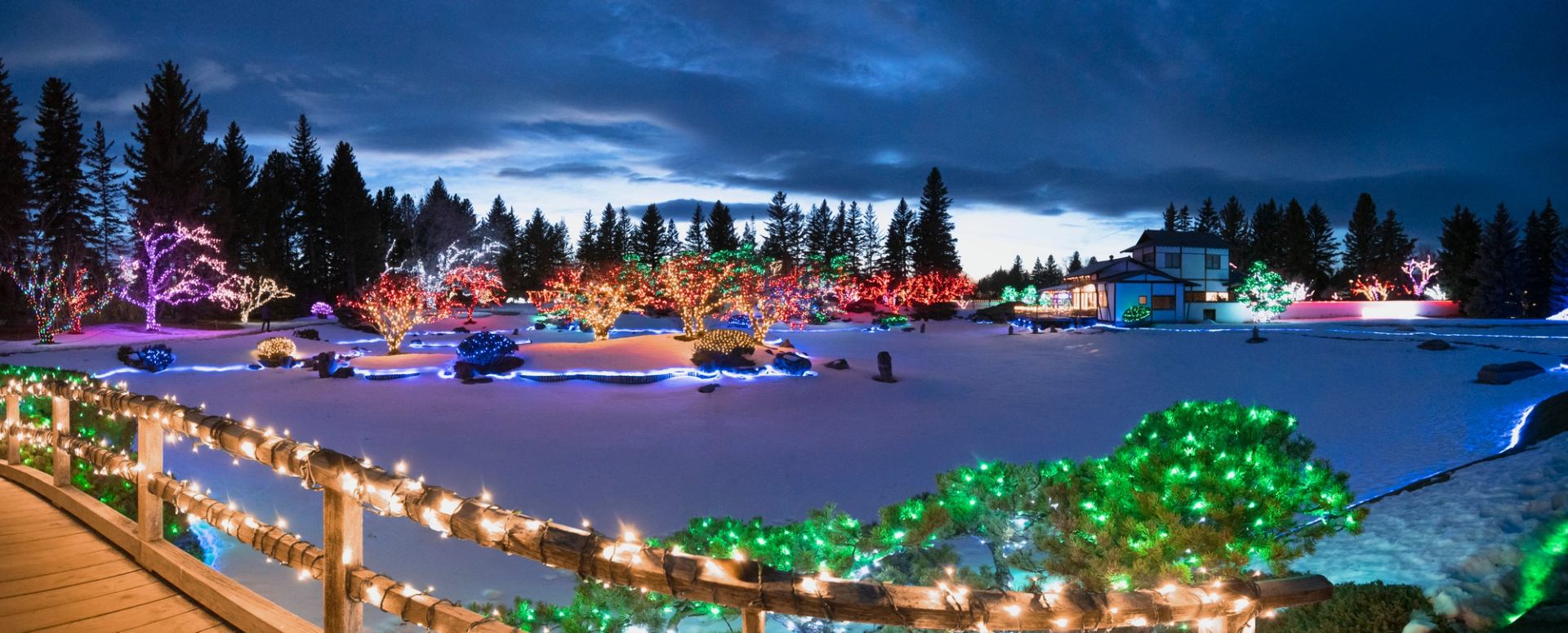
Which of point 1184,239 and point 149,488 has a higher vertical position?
point 1184,239

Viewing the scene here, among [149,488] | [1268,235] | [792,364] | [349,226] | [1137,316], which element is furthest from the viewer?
[1268,235]

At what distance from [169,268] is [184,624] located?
3839 cm

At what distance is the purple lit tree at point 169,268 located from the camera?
99.1ft

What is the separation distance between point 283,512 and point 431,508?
7.80 m

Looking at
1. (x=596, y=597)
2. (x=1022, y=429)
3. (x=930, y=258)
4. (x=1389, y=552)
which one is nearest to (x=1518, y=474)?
(x=1389, y=552)

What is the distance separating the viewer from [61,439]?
4680 mm

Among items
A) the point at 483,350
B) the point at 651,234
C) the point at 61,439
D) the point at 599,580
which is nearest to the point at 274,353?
the point at 483,350

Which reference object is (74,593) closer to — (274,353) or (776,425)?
(776,425)

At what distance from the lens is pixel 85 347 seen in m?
22.5

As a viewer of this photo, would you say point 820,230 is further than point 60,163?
Yes

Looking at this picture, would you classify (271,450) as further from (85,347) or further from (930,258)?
(930,258)

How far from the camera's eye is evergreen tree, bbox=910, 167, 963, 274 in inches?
2603

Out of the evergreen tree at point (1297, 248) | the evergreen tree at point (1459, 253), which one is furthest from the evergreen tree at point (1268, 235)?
the evergreen tree at point (1459, 253)

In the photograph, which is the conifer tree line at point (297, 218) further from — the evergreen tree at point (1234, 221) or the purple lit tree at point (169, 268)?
the evergreen tree at point (1234, 221)
